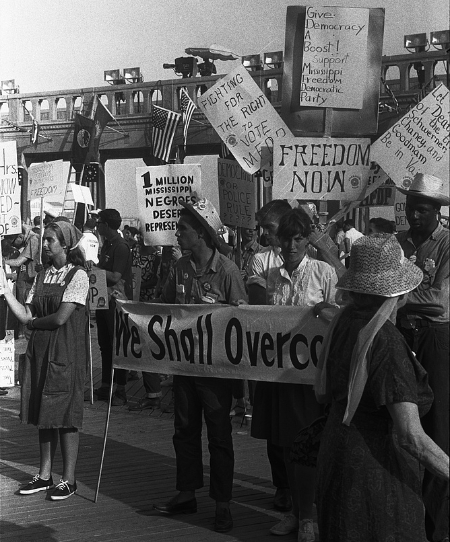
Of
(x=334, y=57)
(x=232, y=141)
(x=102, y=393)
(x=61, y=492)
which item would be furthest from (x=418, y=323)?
(x=102, y=393)

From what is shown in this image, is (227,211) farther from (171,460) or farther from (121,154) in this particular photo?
(121,154)

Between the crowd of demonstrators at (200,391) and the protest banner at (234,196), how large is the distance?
402 centimetres

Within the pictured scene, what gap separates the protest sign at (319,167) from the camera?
7.51m

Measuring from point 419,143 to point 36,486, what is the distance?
141 inches

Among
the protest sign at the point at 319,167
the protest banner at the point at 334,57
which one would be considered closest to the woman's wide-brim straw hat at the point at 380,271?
the protest sign at the point at 319,167

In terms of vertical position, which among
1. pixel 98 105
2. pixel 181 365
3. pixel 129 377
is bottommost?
pixel 129 377

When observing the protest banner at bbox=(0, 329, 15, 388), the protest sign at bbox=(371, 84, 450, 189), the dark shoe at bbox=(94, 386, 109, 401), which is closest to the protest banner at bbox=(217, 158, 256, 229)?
the dark shoe at bbox=(94, 386, 109, 401)

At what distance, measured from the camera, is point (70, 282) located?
6766 mm

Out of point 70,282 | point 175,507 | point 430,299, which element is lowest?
point 175,507

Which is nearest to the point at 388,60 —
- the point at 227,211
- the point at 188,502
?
the point at 227,211

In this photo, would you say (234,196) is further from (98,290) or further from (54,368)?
(54,368)

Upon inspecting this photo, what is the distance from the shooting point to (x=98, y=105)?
69.4 feet

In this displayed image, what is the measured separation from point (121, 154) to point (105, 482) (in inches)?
880

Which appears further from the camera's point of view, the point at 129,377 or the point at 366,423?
the point at 129,377
